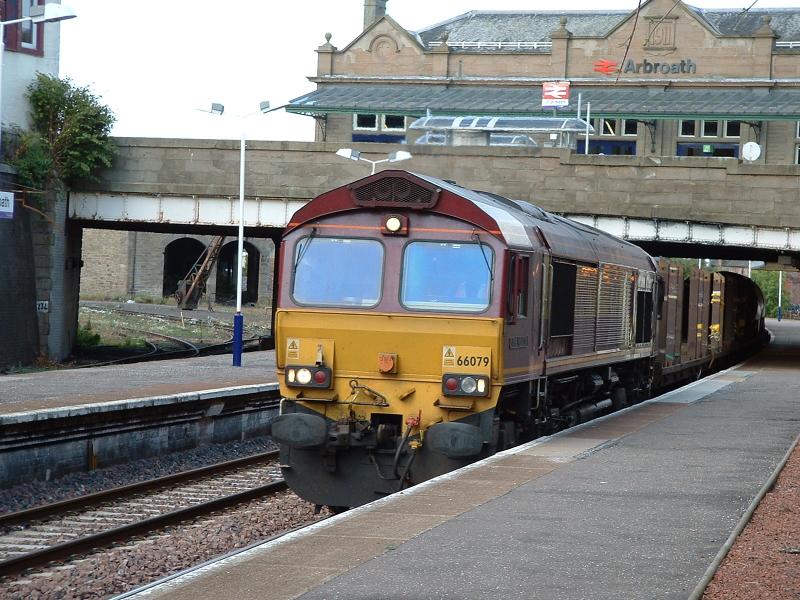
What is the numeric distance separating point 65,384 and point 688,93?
45340mm

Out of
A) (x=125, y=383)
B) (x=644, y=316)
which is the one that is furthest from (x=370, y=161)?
(x=125, y=383)

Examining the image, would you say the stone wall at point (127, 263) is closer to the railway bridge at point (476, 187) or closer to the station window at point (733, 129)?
the station window at point (733, 129)

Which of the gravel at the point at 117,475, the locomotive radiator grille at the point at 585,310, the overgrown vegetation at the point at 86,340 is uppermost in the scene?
the locomotive radiator grille at the point at 585,310

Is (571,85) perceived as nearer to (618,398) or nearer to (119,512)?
(618,398)

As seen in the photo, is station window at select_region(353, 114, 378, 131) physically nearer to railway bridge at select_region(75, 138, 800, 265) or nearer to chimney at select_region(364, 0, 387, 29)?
chimney at select_region(364, 0, 387, 29)

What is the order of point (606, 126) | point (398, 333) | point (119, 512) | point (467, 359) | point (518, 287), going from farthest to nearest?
point (606, 126) < point (119, 512) < point (518, 287) < point (398, 333) < point (467, 359)

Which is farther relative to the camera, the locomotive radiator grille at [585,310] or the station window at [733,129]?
the station window at [733,129]

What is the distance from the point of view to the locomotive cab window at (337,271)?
12.8 metres

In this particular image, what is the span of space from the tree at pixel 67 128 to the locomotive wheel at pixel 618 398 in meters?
19.5

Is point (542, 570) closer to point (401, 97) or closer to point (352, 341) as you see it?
point (352, 341)

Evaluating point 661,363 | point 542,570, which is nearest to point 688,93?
point 661,363

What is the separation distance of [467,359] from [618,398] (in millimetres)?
9040

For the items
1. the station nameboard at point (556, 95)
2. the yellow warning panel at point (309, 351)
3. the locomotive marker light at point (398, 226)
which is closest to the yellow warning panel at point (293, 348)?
the yellow warning panel at point (309, 351)

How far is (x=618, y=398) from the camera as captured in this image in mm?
20891
